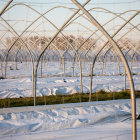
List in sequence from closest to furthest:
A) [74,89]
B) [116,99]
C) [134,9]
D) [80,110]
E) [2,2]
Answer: [80,110] → [2,2] → [134,9] → [116,99] → [74,89]

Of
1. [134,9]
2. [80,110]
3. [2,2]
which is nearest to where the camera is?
[80,110]

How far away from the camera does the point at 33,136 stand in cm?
775

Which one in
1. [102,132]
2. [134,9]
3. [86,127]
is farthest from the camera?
[134,9]

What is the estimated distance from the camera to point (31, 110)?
12.1 m

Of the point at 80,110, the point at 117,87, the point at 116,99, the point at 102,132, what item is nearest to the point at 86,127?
the point at 102,132

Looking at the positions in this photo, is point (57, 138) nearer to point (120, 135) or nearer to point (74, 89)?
point (120, 135)

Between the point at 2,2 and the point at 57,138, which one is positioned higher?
the point at 2,2

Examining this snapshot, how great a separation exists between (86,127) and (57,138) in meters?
1.65

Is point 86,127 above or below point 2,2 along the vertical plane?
below

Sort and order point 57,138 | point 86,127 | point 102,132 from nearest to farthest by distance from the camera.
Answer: point 57,138, point 102,132, point 86,127

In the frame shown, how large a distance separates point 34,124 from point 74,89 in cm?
901

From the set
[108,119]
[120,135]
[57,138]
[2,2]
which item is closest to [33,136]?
[57,138]

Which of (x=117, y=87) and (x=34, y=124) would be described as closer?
(x=34, y=124)

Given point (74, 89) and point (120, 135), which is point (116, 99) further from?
point (120, 135)
